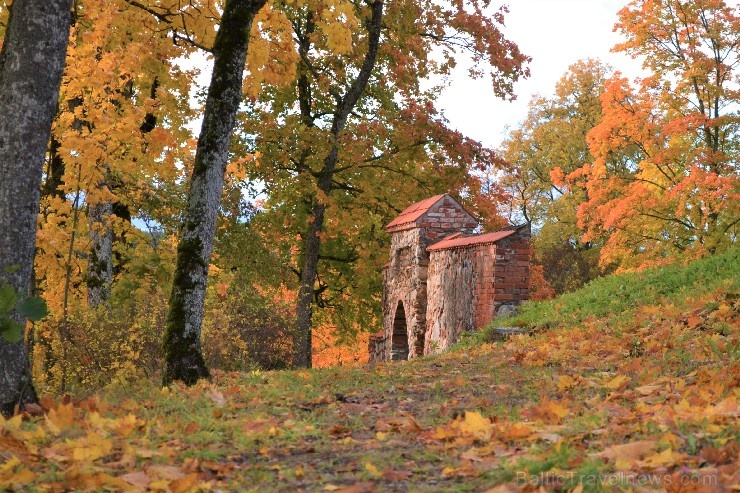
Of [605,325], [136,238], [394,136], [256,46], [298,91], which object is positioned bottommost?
[605,325]

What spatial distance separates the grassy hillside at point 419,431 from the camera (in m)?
3.39

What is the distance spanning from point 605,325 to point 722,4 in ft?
48.8

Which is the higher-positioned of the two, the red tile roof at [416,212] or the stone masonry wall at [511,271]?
the red tile roof at [416,212]

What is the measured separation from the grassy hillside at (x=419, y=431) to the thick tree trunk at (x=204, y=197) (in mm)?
544

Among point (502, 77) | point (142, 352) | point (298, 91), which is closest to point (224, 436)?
point (142, 352)

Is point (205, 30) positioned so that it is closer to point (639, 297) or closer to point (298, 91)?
point (639, 297)

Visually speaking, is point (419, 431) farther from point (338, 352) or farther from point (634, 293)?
point (338, 352)

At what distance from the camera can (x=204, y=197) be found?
7852 millimetres

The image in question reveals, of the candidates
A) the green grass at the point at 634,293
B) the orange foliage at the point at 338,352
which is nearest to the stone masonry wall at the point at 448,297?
the green grass at the point at 634,293

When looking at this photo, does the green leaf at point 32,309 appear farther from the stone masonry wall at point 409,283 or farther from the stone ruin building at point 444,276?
the stone masonry wall at point 409,283

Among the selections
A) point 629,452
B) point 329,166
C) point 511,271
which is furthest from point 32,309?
point 329,166

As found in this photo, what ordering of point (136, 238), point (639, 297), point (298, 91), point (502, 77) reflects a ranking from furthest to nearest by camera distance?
point (298, 91)
point (502, 77)
point (136, 238)
point (639, 297)

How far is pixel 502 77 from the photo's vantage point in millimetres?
18141

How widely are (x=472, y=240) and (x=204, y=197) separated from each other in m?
6.12
